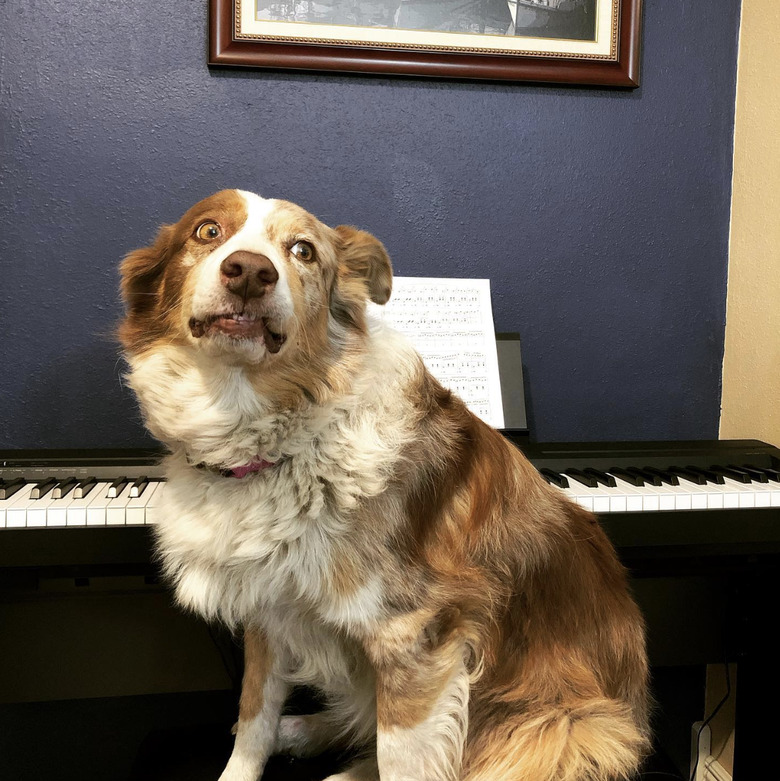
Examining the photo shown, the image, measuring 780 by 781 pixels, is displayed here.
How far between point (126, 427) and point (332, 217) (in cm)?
84

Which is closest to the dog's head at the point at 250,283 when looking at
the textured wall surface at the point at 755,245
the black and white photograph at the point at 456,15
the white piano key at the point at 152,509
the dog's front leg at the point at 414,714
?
the white piano key at the point at 152,509

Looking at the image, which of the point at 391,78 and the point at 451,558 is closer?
the point at 451,558

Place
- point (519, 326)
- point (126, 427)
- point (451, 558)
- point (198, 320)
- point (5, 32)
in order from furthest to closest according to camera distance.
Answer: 1. point (519, 326)
2. point (126, 427)
3. point (5, 32)
4. point (451, 558)
5. point (198, 320)

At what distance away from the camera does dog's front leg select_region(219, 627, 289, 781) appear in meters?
1.24

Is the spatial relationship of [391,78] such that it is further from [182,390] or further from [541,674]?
[541,674]

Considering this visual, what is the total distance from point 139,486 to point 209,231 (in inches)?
22.4

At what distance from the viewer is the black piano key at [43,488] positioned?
131 centimetres

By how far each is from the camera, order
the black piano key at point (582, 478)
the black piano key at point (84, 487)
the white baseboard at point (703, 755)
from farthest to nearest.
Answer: the white baseboard at point (703, 755)
the black piano key at point (582, 478)
the black piano key at point (84, 487)

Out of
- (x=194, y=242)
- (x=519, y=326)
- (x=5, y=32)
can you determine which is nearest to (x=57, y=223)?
(x=5, y=32)

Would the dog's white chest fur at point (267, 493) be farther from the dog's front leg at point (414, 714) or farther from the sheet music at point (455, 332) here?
the sheet music at point (455, 332)

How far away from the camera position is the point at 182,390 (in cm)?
116

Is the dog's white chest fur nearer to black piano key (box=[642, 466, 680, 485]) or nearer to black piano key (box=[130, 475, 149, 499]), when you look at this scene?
black piano key (box=[130, 475, 149, 499])

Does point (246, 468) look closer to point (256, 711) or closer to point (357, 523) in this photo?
point (357, 523)

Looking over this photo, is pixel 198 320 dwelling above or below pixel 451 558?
above
